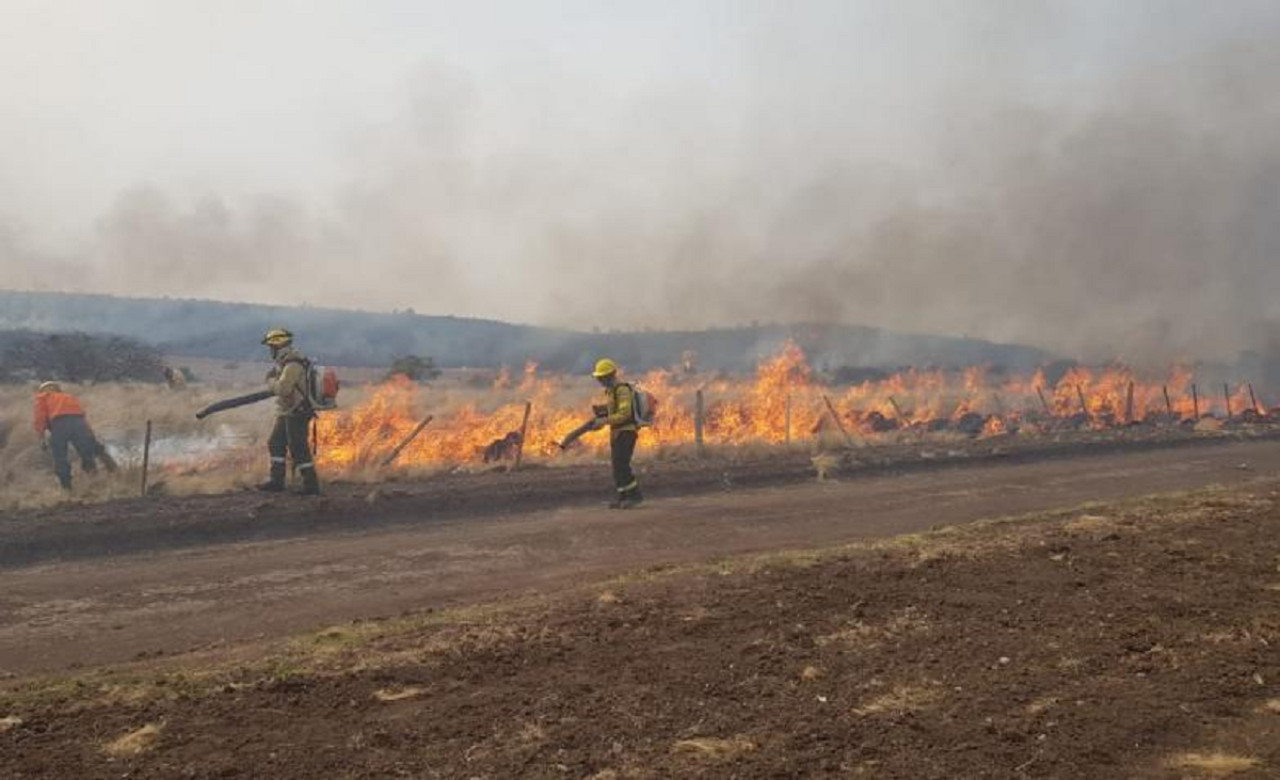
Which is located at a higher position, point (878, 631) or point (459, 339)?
point (459, 339)

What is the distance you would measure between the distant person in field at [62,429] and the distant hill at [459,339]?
34405 mm

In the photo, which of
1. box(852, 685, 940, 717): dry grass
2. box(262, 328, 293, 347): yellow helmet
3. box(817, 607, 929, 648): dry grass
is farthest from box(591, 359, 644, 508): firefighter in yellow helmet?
box(852, 685, 940, 717): dry grass

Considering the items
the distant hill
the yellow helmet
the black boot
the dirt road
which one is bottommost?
the dirt road

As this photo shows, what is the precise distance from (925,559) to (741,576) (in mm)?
1648

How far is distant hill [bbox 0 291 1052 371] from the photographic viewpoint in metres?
49.6

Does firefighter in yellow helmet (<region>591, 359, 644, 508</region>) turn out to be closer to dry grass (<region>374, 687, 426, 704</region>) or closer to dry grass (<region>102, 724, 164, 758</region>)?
dry grass (<region>374, 687, 426, 704</region>)

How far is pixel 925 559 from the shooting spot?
7938mm

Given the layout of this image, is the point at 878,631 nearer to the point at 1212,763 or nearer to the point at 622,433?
the point at 1212,763

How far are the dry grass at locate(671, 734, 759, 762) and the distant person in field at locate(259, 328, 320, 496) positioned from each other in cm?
970

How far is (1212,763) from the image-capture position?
392cm

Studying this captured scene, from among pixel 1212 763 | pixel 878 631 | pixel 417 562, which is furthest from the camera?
pixel 417 562

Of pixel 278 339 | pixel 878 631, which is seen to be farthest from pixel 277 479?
pixel 878 631

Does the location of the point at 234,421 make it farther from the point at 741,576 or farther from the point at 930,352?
the point at 930,352

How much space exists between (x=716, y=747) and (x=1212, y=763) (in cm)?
209
